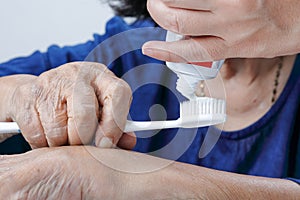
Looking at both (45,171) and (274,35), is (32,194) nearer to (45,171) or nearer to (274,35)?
(45,171)

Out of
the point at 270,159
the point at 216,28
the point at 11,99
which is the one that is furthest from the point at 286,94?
the point at 11,99

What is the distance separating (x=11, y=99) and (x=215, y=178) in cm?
38

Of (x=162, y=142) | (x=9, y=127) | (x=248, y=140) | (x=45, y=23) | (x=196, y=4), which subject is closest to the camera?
(x=196, y=4)

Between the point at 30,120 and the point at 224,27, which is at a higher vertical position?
the point at 224,27

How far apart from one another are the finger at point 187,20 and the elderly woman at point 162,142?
9 cm

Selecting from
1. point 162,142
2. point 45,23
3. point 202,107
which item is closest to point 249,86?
point 162,142

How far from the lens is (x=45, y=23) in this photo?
5.32 ft

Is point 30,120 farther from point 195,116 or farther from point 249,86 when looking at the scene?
point 249,86

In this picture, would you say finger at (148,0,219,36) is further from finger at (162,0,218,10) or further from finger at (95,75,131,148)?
finger at (95,75,131,148)

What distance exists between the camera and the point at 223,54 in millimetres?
762

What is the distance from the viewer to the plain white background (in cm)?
161

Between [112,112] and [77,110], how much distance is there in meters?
0.05

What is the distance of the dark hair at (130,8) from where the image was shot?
1.18 metres

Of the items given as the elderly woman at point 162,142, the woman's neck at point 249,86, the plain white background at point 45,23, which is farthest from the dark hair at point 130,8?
the plain white background at point 45,23
